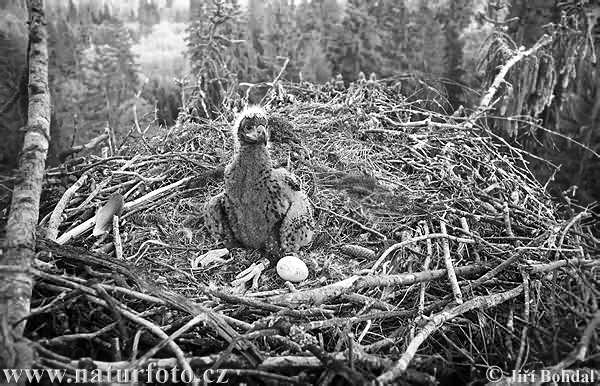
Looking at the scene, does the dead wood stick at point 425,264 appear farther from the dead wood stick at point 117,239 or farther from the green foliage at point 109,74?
the green foliage at point 109,74

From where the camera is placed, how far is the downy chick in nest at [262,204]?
A: 105 inches

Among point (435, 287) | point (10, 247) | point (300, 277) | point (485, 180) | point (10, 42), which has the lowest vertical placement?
point (300, 277)

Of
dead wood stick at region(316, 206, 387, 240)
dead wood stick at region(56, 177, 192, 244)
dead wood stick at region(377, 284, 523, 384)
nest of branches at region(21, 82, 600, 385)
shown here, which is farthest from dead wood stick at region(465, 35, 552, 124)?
dead wood stick at region(56, 177, 192, 244)

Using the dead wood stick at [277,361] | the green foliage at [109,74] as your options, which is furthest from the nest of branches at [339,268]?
the green foliage at [109,74]

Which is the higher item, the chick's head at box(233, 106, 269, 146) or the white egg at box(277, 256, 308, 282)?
the chick's head at box(233, 106, 269, 146)

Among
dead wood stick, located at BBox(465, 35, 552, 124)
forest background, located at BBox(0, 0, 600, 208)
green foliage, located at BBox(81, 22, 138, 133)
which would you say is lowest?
green foliage, located at BBox(81, 22, 138, 133)

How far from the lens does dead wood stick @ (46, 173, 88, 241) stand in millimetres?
2252

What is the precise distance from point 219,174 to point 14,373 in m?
2.24

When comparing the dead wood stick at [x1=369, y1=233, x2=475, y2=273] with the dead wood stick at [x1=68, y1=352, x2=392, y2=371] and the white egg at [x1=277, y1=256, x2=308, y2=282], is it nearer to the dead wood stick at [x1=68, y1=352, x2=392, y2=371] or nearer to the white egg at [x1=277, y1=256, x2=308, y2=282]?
the white egg at [x1=277, y1=256, x2=308, y2=282]

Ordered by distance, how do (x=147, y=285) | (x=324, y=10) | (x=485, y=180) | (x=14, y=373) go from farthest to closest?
(x=324, y=10)
(x=485, y=180)
(x=147, y=285)
(x=14, y=373)

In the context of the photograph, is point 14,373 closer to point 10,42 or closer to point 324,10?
point 10,42

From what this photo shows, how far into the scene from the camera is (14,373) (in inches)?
46.5

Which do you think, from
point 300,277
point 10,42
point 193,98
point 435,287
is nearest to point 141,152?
point 193,98

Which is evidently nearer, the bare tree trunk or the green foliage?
the bare tree trunk
